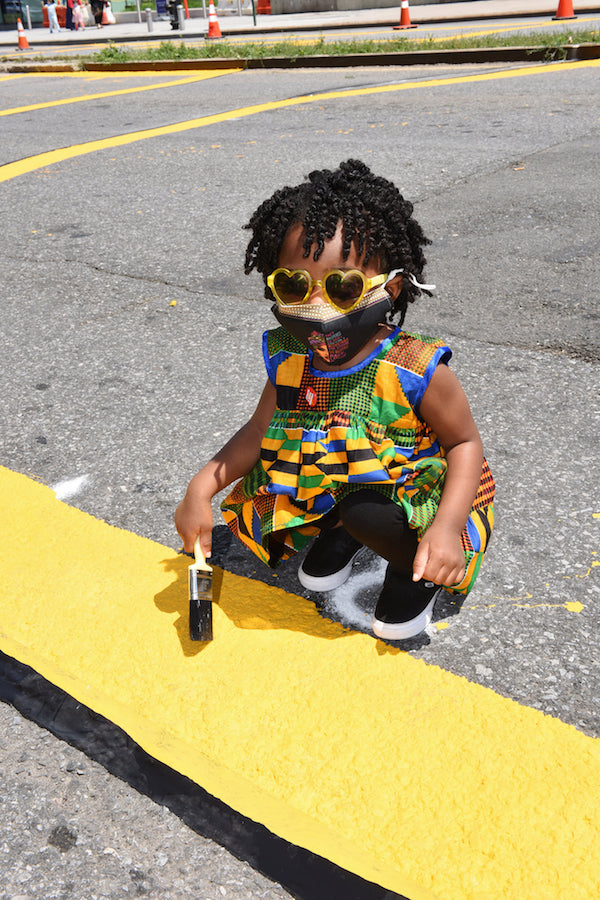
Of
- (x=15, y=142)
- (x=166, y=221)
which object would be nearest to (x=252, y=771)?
(x=166, y=221)

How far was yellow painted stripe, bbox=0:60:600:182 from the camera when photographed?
689cm

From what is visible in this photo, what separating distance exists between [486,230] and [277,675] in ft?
10.4

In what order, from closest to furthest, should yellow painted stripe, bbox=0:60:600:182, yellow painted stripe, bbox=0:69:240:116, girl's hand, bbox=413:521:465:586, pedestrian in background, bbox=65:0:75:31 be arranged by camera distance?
1. girl's hand, bbox=413:521:465:586
2. yellow painted stripe, bbox=0:60:600:182
3. yellow painted stripe, bbox=0:69:240:116
4. pedestrian in background, bbox=65:0:75:31

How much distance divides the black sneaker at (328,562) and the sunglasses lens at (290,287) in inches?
22.6

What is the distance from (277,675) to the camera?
180 cm

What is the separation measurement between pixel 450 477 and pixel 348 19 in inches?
879

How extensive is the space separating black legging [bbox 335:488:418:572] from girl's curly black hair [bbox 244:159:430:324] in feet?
1.65

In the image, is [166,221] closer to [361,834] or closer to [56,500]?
[56,500]

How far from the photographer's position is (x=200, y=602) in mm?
1868

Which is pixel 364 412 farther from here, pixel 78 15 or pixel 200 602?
pixel 78 15

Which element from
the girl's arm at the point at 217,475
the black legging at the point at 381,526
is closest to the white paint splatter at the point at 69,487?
the girl's arm at the point at 217,475

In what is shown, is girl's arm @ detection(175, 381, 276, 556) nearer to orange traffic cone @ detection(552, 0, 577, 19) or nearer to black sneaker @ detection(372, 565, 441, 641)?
black sneaker @ detection(372, 565, 441, 641)

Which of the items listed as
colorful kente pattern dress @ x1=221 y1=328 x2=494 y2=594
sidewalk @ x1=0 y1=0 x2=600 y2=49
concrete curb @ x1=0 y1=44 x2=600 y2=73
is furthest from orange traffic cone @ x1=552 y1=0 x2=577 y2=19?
colorful kente pattern dress @ x1=221 y1=328 x2=494 y2=594

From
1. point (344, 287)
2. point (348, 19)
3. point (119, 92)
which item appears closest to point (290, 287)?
point (344, 287)
